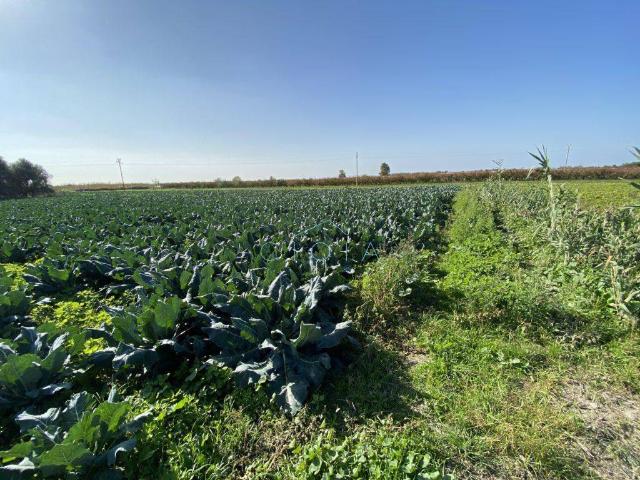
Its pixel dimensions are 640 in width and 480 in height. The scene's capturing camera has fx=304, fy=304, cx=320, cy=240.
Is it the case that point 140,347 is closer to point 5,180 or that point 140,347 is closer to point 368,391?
point 368,391

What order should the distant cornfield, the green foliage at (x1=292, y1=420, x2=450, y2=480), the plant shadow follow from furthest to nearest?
the distant cornfield
the plant shadow
the green foliage at (x1=292, y1=420, x2=450, y2=480)

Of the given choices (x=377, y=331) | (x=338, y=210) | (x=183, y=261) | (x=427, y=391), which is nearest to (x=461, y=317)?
(x=377, y=331)

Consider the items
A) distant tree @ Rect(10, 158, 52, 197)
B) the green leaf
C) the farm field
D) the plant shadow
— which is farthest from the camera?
distant tree @ Rect(10, 158, 52, 197)

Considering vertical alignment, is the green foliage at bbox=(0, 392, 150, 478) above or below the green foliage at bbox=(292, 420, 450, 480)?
above

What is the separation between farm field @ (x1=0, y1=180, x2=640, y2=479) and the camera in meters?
2.22

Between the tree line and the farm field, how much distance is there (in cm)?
5778

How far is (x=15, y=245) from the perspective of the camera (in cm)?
872

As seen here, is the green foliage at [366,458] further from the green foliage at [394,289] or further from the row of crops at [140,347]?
the green foliage at [394,289]

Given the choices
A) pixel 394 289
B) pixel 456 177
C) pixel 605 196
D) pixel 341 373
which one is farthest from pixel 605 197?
pixel 456 177

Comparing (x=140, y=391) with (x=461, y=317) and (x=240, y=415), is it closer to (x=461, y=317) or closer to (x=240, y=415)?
(x=240, y=415)

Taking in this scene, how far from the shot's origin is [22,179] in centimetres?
4709

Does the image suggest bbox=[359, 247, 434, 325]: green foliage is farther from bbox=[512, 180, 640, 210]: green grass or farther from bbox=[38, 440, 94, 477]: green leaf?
bbox=[38, 440, 94, 477]: green leaf

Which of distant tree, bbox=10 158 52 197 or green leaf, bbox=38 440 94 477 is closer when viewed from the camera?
green leaf, bbox=38 440 94 477

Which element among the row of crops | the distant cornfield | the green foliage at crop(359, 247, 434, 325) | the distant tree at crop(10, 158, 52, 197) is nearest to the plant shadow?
the row of crops
